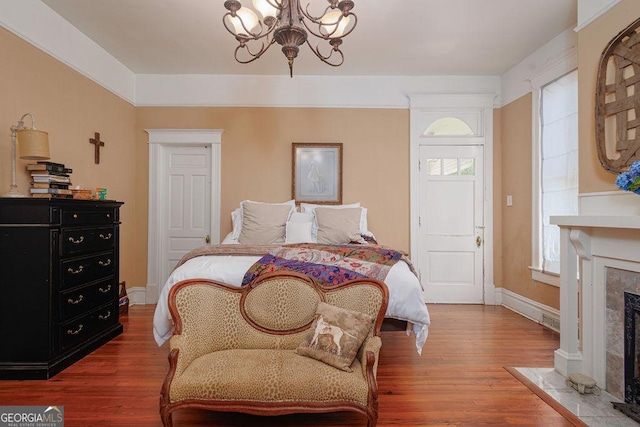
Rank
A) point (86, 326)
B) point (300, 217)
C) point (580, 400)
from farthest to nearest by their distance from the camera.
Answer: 1. point (300, 217)
2. point (86, 326)
3. point (580, 400)

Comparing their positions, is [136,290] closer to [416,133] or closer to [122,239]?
[122,239]

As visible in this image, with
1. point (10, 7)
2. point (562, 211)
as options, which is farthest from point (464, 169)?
point (10, 7)

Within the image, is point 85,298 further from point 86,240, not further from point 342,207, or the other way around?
point 342,207

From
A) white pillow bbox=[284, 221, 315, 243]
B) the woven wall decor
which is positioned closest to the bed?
white pillow bbox=[284, 221, 315, 243]

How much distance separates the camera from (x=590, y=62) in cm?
238

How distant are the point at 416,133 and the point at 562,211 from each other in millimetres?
1788

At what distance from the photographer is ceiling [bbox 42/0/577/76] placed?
9.21 ft

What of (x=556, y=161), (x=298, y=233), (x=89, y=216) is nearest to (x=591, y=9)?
(x=556, y=161)

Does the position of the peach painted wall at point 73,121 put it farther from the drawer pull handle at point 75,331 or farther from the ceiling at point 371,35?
the drawer pull handle at point 75,331

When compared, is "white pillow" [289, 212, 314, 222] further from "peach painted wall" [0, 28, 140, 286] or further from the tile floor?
the tile floor

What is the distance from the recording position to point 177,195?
4.27 m

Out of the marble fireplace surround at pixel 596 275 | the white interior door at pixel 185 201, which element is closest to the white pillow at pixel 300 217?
the white interior door at pixel 185 201

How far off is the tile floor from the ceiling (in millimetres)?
2901

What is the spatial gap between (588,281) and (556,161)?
1.53 m
